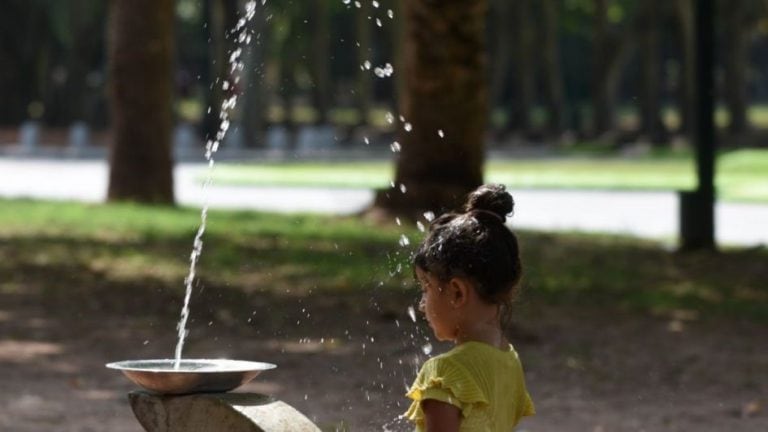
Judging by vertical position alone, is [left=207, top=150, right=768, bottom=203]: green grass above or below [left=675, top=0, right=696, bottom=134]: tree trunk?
below

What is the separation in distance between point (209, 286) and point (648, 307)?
298 centimetres

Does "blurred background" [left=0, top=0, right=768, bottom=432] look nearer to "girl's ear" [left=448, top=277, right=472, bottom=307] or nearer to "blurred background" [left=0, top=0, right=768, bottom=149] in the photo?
"girl's ear" [left=448, top=277, right=472, bottom=307]

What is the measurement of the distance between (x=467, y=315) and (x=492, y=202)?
10.7 inches

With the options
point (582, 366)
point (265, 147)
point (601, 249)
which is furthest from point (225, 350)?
point (265, 147)

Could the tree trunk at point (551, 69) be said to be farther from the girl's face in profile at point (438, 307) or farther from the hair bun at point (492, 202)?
the girl's face in profile at point (438, 307)

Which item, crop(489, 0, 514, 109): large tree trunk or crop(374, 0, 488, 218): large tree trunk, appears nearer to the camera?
crop(374, 0, 488, 218): large tree trunk

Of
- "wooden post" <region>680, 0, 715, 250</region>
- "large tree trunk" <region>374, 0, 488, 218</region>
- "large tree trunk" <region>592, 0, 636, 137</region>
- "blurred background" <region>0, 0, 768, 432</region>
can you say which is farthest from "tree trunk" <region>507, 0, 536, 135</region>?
"wooden post" <region>680, 0, 715, 250</region>

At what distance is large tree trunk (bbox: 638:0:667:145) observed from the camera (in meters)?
41.2

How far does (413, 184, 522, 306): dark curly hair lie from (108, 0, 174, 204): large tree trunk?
52.4ft

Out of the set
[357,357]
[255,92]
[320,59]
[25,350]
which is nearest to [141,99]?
[25,350]

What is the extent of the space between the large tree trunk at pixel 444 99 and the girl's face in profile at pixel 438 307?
1223 centimetres

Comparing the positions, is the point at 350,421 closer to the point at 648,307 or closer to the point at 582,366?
the point at 582,366

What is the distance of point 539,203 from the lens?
887 inches

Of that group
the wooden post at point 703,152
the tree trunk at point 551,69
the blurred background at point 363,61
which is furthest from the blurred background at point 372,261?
the tree trunk at point 551,69
